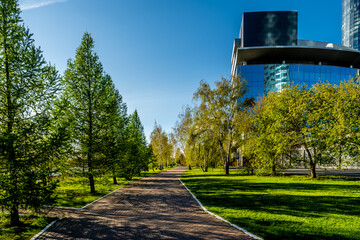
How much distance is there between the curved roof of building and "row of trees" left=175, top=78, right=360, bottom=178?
3532 cm

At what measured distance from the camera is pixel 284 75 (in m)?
56.5

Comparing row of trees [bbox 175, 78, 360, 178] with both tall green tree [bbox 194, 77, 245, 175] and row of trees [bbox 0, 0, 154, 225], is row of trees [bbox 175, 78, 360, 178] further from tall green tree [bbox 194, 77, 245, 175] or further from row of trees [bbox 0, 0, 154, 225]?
row of trees [bbox 0, 0, 154, 225]

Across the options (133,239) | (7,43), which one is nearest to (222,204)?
(133,239)

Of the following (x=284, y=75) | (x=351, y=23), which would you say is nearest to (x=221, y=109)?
(x=284, y=75)

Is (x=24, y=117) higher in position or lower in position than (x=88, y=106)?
lower

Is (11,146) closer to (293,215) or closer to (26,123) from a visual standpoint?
(26,123)

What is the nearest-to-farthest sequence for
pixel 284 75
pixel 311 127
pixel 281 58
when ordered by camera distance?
pixel 311 127, pixel 284 75, pixel 281 58

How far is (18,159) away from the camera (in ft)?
24.9

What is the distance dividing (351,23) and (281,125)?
612 ft

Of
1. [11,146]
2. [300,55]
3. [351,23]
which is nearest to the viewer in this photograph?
[11,146]

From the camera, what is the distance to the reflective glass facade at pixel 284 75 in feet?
185

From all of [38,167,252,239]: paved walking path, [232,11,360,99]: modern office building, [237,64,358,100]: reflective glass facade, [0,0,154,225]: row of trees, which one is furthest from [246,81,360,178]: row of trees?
[232,11,360,99]: modern office building

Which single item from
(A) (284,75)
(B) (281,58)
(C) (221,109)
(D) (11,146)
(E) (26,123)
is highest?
(B) (281,58)

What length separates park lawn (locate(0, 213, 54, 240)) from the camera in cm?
680
